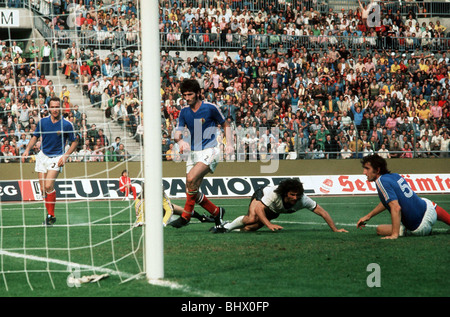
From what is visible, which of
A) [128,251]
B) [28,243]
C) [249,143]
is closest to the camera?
[128,251]

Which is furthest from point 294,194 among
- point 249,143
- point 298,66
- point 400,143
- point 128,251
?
point 298,66

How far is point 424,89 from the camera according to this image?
25.6 metres

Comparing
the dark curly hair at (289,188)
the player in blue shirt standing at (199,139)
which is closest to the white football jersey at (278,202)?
the dark curly hair at (289,188)

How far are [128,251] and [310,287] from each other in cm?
308

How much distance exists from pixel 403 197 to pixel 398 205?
237mm

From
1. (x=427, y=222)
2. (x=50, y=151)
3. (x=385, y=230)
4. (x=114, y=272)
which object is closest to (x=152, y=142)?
(x=114, y=272)

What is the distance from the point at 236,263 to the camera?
22.8 ft

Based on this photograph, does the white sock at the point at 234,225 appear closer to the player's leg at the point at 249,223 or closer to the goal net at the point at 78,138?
the player's leg at the point at 249,223

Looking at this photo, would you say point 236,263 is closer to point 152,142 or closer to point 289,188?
point 152,142

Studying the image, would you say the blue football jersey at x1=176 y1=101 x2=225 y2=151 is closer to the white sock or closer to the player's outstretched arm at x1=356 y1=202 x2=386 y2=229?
the white sock

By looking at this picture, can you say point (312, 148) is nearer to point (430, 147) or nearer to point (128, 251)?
point (430, 147)

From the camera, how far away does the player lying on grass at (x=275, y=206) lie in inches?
364

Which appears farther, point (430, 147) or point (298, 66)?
point (298, 66)

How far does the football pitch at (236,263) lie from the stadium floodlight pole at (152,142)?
1.08ft
